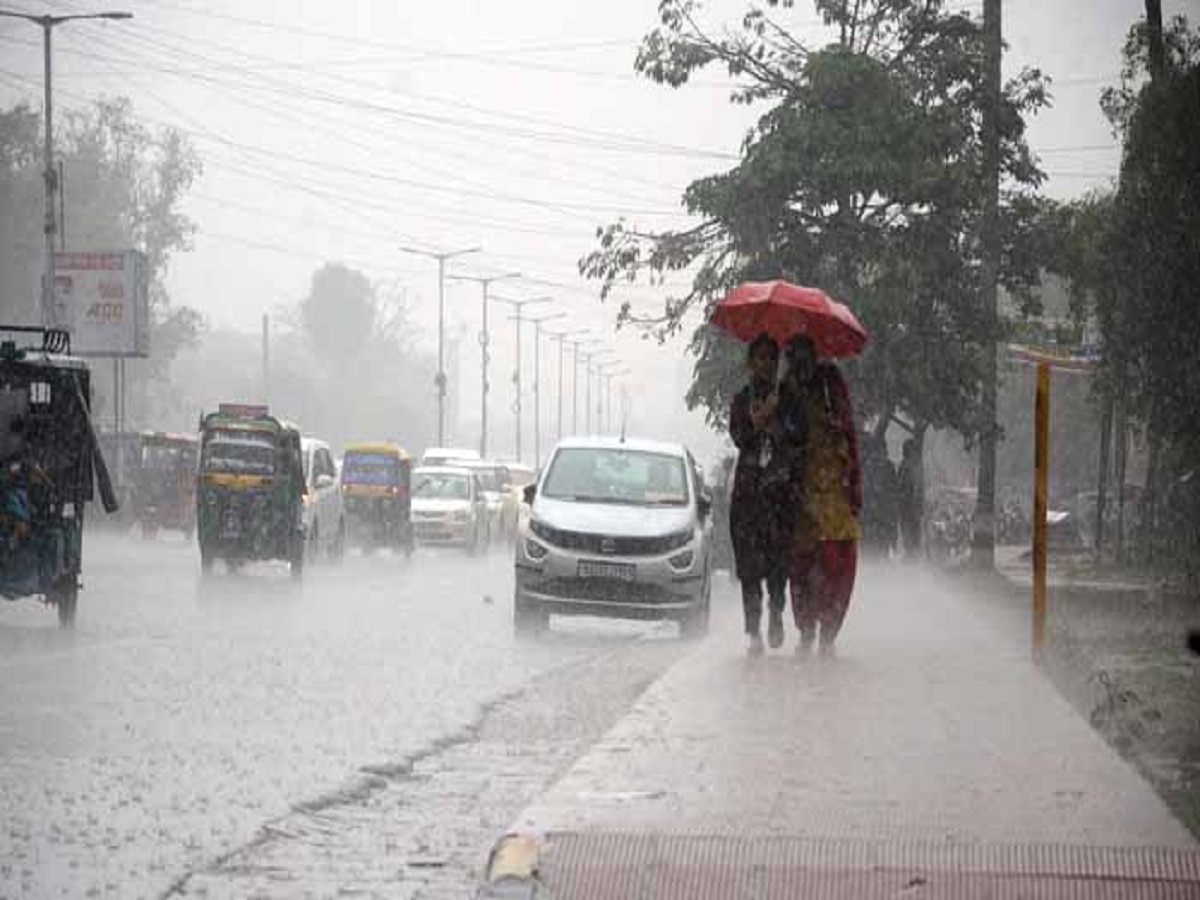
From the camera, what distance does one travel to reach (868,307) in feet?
114

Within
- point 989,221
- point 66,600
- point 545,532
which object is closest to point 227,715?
point 545,532

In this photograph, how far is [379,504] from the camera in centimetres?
4609

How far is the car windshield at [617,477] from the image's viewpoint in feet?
69.8

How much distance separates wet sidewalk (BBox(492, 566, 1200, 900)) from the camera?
6680 mm

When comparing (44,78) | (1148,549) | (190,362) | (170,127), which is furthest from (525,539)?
(190,362)

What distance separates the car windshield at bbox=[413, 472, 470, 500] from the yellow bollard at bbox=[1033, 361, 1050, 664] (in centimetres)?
3618

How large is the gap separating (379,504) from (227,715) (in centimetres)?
3354

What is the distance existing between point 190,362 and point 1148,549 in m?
137

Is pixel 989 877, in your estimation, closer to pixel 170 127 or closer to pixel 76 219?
pixel 76 219

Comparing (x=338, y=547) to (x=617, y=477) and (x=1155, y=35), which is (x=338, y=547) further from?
(x=617, y=477)

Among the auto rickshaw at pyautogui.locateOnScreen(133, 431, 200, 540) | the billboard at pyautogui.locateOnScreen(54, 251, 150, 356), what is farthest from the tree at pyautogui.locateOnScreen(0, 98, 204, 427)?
the auto rickshaw at pyautogui.locateOnScreen(133, 431, 200, 540)

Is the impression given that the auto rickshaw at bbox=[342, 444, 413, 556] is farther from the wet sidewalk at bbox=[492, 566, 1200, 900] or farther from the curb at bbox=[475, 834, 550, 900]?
the curb at bbox=[475, 834, 550, 900]

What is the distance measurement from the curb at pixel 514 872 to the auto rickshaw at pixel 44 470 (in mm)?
12668

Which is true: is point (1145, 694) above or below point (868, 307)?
below
